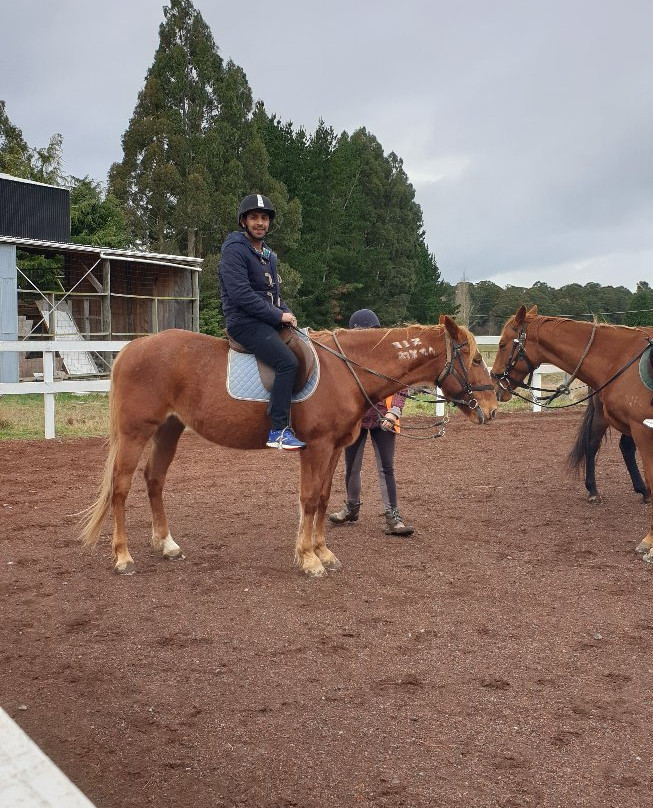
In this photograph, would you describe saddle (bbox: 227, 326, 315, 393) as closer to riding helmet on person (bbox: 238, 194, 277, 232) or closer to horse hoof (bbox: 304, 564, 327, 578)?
riding helmet on person (bbox: 238, 194, 277, 232)

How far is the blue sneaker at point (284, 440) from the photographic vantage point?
5445mm

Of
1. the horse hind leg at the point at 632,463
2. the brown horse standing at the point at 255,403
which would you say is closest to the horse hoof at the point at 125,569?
the brown horse standing at the point at 255,403

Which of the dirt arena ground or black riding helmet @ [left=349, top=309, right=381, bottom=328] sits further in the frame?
black riding helmet @ [left=349, top=309, right=381, bottom=328]

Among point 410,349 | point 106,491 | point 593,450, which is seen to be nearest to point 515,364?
point 593,450

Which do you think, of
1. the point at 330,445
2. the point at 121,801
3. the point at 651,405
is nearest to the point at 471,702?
the point at 121,801

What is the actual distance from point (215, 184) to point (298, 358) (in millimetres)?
32691

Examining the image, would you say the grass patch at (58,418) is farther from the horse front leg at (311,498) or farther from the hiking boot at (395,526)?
the horse front leg at (311,498)

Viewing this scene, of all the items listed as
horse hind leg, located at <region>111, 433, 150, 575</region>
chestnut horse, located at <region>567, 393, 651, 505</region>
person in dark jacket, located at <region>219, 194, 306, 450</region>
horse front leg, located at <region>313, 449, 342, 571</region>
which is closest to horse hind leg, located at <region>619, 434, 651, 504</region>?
chestnut horse, located at <region>567, 393, 651, 505</region>

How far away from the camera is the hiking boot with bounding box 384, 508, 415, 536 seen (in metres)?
6.57

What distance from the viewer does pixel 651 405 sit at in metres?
6.23

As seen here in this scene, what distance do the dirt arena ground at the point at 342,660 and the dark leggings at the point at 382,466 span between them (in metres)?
0.36

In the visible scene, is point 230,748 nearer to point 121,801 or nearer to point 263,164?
point 121,801

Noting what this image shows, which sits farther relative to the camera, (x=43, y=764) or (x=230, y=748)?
(x=230, y=748)

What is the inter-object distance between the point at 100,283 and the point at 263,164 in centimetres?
1564
